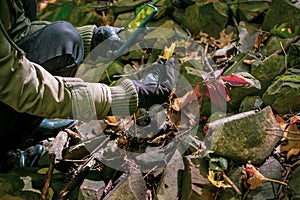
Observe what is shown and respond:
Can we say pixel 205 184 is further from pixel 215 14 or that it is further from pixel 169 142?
pixel 215 14

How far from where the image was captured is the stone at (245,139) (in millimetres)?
1580

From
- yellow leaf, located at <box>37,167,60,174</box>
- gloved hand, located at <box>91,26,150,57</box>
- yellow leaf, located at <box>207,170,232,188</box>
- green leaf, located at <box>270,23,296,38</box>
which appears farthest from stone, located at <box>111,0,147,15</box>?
yellow leaf, located at <box>207,170,232,188</box>

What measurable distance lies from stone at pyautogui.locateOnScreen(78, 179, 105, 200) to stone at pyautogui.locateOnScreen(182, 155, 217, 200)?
0.30 meters

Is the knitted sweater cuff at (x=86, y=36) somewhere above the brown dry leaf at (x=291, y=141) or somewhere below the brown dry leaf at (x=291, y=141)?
above

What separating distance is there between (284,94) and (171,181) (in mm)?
534

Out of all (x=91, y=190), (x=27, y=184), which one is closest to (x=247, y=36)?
(x=91, y=190)

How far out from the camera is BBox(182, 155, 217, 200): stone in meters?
1.53

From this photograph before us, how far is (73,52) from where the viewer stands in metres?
1.71

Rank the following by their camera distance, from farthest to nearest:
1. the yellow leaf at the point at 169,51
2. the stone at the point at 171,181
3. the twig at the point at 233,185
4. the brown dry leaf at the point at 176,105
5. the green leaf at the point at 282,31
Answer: the yellow leaf at the point at 169,51 → the green leaf at the point at 282,31 → the brown dry leaf at the point at 176,105 → the stone at the point at 171,181 → the twig at the point at 233,185

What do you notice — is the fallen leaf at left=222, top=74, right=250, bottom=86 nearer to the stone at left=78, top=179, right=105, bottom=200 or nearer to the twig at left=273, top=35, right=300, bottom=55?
the twig at left=273, top=35, right=300, bottom=55

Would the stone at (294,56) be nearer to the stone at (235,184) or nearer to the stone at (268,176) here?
the stone at (268,176)

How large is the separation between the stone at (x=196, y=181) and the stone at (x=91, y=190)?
12.0 inches

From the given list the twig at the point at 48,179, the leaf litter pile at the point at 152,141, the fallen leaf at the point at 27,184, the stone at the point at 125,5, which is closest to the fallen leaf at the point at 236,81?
the leaf litter pile at the point at 152,141

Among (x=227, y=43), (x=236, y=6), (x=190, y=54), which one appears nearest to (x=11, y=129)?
(x=190, y=54)
